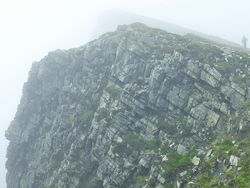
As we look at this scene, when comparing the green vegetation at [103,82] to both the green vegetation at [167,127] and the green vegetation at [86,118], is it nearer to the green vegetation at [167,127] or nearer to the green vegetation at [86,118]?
the green vegetation at [86,118]

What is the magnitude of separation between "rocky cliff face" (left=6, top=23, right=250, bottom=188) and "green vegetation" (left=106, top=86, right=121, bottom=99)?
0.22 m

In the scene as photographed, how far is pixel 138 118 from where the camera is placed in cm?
3538

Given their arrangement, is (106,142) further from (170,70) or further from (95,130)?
(170,70)

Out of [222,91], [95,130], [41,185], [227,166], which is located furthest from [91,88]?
[227,166]

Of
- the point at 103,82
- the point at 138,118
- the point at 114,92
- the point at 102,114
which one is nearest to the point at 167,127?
the point at 138,118

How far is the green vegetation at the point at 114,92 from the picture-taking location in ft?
130

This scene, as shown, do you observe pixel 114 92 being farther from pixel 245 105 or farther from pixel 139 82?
pixel 245 105

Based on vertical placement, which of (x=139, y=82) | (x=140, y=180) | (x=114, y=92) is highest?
(x=139, y=82)

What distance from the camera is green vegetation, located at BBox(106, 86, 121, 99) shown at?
→ 39.7m

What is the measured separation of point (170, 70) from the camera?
35.8 meters

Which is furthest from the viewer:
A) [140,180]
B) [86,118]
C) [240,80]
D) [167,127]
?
[86,118]

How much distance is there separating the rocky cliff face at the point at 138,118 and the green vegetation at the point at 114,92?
22 cm

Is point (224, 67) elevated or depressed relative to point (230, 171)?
elevated

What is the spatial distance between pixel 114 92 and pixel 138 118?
8.15m
